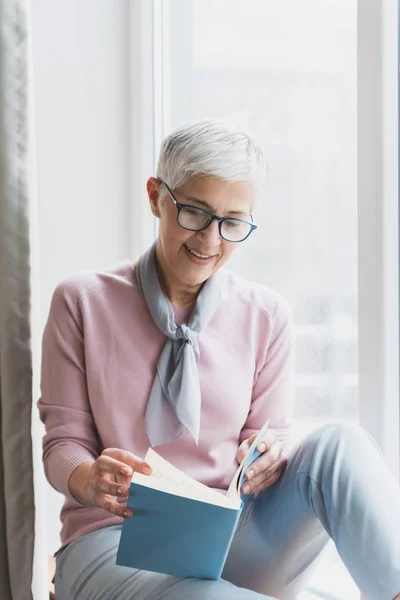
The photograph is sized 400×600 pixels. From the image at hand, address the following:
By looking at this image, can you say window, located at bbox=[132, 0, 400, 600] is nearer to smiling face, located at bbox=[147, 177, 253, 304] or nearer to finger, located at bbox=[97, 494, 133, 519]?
smiling face, located at bbox=[147, 177, 253, 304]

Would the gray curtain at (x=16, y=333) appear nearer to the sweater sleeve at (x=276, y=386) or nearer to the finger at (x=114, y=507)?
the finger at (x=114, y=507)

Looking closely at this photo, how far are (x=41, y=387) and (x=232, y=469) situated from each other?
1.23 feet

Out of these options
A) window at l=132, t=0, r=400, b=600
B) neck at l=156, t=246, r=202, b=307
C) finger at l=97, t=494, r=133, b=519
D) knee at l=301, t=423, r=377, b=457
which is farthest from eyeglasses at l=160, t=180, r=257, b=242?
finger at l=97, t=494, r=133, b=519

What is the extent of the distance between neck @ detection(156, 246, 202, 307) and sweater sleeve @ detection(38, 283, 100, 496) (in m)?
0.17

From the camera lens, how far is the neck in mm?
1412

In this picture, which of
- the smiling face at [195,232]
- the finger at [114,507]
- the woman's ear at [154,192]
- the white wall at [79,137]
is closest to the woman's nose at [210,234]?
the smiling face at [195,232]

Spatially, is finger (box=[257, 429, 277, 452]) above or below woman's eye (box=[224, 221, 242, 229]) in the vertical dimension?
below

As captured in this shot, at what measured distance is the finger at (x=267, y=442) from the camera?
1.23 meters

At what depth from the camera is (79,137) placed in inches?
80.1

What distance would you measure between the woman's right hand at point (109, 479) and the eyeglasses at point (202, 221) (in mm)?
396

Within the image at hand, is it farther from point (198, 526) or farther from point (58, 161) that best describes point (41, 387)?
point (58, 161)

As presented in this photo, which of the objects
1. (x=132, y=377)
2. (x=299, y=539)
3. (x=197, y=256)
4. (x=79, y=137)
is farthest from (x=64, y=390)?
(x=79, y=137)

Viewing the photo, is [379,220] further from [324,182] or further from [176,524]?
[176,524]

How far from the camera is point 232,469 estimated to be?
4.59 feet
